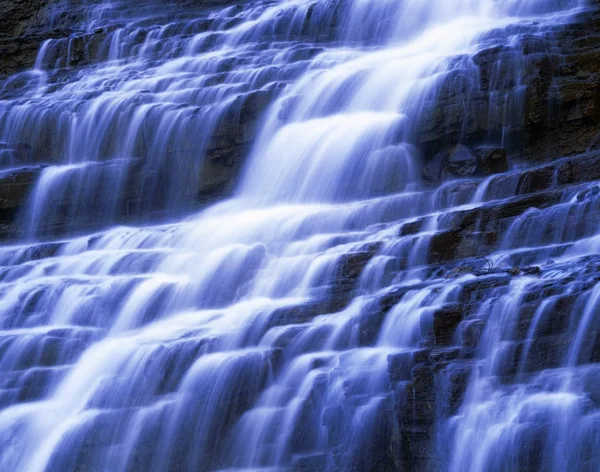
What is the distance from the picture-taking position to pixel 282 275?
11.8 meters

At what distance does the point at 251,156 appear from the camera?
607 inches

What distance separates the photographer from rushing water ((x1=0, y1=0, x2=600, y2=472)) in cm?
888

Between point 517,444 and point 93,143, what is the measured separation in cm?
1086

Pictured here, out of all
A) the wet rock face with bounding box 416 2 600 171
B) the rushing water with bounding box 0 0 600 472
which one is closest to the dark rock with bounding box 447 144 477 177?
the wet rock face with bounding box 416 2 600 171

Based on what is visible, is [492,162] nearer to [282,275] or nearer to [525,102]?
[525,102]

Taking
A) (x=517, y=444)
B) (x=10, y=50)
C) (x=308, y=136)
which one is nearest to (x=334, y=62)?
(x=308, y=136)

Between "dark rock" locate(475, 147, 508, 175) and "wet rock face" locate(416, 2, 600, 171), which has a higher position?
"wet rock face" locate(416, 2, 600, 171)

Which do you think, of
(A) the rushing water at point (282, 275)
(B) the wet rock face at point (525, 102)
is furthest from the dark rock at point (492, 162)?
(A) the rushing water at point (282, 275)

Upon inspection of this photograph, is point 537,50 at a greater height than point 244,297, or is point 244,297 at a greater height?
point 537,50

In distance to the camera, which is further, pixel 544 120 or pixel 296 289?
pixel 544 120

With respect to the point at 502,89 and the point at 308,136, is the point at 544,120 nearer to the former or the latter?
the point at 502,89

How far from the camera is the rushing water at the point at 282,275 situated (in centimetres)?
888

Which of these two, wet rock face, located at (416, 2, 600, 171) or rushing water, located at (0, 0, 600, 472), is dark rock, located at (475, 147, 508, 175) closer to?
wet rock face, located at (416, 2, 600, 171)

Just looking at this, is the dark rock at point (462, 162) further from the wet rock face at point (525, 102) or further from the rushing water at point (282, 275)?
the rushing water at point (282, 275)
